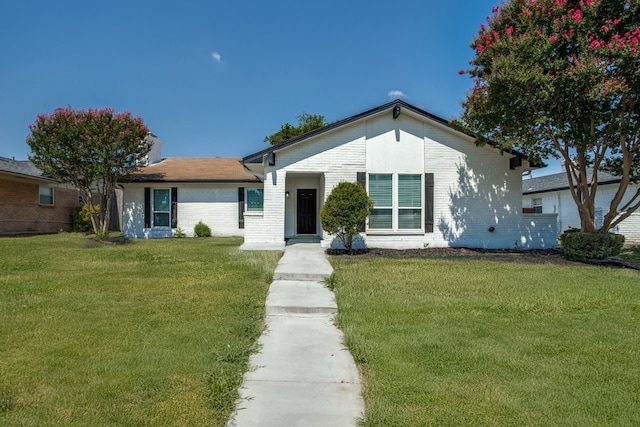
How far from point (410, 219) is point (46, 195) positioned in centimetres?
2033

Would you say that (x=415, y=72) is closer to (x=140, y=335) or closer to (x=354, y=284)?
(x=354, y=284)

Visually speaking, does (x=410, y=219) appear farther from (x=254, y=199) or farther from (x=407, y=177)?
(x=254, y=199)

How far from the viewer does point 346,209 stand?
1142 cm

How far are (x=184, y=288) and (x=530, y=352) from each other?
559 centimetres

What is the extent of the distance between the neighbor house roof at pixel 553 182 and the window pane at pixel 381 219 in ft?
40.8

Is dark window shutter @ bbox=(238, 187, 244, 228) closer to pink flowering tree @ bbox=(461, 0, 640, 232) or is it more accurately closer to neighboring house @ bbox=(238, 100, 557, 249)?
neighboring house @ bbox=(238, 100, 557, 249)

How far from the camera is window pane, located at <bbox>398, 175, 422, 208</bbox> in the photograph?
13453 mm

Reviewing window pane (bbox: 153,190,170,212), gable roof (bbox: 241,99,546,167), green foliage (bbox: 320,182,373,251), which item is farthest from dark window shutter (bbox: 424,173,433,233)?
window pane (bbox: 153,190,170,212)

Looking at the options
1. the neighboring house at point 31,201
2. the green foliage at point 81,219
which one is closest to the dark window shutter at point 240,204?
the green foliage at point 81,219

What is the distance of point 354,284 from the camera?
7602 millimetres

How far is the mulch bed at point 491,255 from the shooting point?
10781 millimetres

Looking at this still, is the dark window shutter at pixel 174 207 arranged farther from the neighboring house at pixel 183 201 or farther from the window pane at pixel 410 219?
the window pane at pixel 410 219

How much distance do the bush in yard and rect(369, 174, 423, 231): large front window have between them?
9327 mm

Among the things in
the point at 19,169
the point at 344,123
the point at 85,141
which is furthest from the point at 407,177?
the point at 19,169
